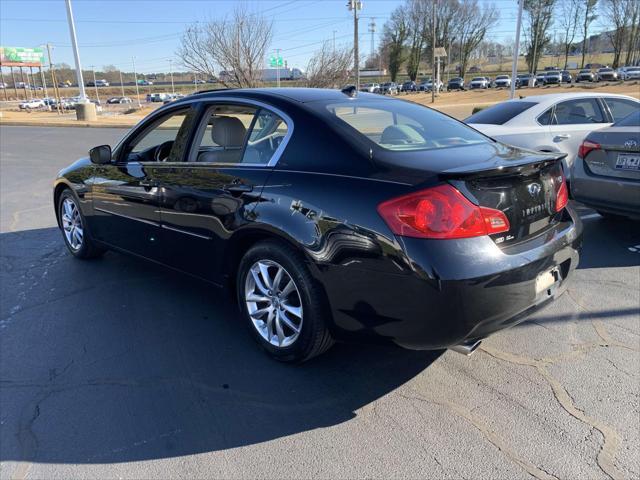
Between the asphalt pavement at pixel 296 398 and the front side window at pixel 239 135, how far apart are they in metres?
1.25

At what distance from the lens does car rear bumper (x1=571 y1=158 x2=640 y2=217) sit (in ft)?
16.3

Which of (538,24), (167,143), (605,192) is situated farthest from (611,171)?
(538,24)

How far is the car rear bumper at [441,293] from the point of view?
7.90ft

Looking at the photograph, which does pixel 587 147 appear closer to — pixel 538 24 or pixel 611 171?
pixel 611 171

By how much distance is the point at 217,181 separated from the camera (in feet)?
11.1

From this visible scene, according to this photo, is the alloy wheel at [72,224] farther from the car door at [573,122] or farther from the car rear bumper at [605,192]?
the car door at [573,122]

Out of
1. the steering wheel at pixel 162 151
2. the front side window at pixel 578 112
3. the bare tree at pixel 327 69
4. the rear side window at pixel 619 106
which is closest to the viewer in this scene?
the steering wheel at pixel 162 151

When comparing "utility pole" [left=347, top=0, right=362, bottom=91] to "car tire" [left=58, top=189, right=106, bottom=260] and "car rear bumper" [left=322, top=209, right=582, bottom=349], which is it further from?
"car rear bumper" [left=322, top=209, right=582, bottom=349]

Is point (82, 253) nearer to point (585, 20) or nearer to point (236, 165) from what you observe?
point (236, 165)

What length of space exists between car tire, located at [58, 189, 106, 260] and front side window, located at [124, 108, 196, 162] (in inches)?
36.6

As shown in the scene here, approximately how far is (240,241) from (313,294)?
0.72 metres

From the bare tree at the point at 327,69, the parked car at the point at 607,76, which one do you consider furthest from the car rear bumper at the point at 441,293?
the parked car at the point at 607,76

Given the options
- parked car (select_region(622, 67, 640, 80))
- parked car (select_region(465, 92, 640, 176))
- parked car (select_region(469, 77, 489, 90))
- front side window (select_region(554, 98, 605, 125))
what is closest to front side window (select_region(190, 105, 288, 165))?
parked car (select_region(465, 92, 640, 176))

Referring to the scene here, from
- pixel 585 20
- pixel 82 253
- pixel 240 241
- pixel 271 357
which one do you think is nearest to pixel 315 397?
pixel 271 357
